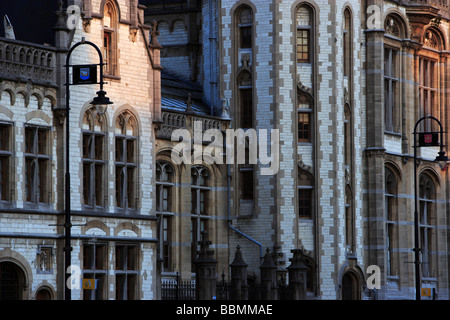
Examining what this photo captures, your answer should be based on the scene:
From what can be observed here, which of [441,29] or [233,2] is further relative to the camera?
[441,29]

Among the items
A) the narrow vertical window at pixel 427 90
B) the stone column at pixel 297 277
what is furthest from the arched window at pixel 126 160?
A: the narrow vertical window at pixel 427 90

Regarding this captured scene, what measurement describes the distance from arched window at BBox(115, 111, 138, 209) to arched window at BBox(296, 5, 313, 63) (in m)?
11.6

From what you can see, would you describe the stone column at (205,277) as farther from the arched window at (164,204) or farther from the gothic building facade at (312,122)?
the gothic building facade at (312,122)

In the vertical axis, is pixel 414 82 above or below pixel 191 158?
above

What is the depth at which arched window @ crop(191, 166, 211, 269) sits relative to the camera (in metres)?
58.9

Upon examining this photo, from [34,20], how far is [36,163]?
6.72 metres

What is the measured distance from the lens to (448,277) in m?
72.2

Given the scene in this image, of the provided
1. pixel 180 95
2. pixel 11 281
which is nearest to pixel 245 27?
pixel 180 95
